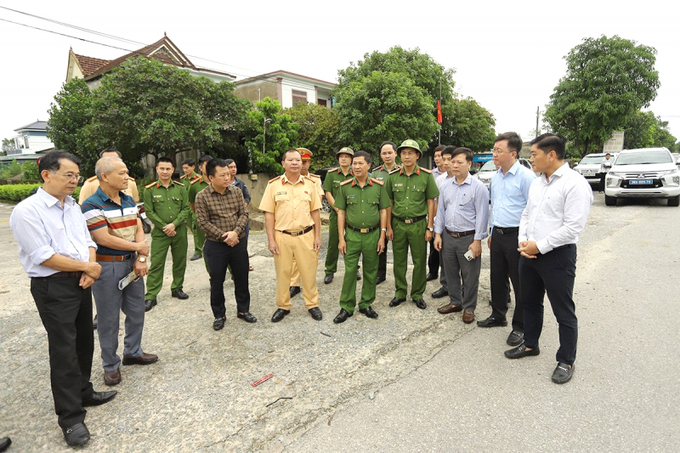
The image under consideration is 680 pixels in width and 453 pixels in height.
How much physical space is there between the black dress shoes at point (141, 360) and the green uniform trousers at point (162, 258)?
1.51m

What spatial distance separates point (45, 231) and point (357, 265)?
2.71 meters

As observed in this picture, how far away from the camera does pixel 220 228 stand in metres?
3.96

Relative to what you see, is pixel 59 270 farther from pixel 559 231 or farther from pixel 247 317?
pixel 559 231

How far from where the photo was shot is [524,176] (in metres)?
3.57

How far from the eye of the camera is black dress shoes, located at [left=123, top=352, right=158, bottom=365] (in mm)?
3240

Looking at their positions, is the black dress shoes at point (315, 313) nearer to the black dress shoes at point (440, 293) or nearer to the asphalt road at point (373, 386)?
the asphalt road at point (373, 386)

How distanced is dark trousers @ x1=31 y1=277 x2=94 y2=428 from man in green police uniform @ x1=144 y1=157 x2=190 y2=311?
2.27 meters

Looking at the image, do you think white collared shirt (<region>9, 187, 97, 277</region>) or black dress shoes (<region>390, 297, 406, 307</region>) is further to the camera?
black dress shoes (<region>390, 297, 406, 307</region>)

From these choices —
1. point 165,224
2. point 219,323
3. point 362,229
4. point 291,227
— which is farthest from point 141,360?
point 362,229

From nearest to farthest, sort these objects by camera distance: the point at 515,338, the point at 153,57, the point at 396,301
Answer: the point at 515,338 < the point at 396,301 < the point at 153,57

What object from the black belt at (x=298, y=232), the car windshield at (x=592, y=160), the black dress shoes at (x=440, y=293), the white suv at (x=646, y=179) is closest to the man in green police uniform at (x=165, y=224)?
the black belt at (x=298, y=232)

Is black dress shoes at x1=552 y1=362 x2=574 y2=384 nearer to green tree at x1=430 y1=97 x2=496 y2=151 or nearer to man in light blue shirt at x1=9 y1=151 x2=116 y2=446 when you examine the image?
man in light blue shirt at x1=9 y1=151 x2=116 y2=446

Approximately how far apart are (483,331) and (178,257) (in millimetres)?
3732

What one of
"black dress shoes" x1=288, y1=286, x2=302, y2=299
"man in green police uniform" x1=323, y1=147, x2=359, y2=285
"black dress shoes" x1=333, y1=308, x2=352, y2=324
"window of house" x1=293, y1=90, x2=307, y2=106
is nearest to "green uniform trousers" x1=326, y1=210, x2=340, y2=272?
"man in green police uniform" x1=323, y1=147, x2=359, y2=285
